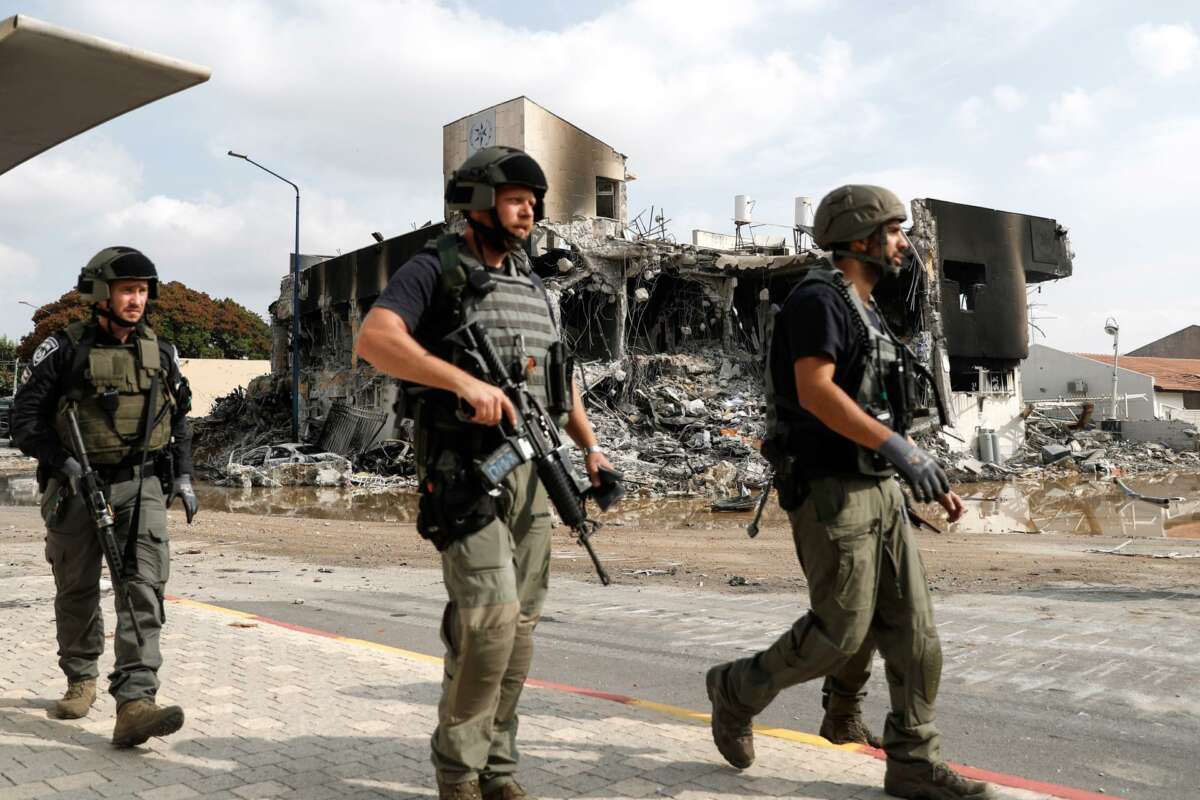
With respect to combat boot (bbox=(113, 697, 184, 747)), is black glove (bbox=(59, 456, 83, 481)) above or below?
above

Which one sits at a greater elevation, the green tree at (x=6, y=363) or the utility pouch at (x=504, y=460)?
the green tree at (x=6, y=363)

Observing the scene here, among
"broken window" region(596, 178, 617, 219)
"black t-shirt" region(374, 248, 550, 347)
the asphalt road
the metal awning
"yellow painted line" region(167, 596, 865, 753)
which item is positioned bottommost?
the asphalt road

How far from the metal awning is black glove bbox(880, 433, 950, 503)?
2.29 meters

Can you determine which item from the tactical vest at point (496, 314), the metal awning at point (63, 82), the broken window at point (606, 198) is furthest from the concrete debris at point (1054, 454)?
the metal awning at point (63, 82)

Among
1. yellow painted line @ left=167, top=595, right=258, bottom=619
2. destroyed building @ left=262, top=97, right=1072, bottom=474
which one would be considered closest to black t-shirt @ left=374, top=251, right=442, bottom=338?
yellow painted line @ left=167, top=595, right=258, bottom=619

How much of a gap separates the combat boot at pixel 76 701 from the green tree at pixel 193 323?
57.2m

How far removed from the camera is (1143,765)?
3.35 metres

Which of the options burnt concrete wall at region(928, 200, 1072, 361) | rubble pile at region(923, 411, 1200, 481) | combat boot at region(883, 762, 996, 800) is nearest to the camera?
combat boot at region(883, 762, 996, 800)

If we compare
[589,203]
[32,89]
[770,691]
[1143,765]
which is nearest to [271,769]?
[770,691]

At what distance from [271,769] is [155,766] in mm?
377

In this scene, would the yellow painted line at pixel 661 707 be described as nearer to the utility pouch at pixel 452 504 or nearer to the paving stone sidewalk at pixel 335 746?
the paving stone sidewalk at pixel 335 746

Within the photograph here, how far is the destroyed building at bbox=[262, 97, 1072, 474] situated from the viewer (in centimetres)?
2622

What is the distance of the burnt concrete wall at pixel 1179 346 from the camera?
60156mm

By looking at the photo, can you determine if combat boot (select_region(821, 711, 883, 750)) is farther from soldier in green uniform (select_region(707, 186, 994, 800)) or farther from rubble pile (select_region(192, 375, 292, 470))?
rubble pile (select_region(192, 375, 292, 470))
